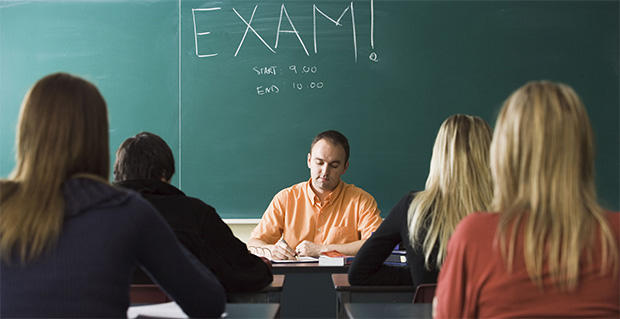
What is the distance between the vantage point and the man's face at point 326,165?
372 cm

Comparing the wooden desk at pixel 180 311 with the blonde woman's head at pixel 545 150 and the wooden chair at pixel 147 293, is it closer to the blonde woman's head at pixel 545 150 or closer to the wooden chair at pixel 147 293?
the wooden chair at pixel 147 293

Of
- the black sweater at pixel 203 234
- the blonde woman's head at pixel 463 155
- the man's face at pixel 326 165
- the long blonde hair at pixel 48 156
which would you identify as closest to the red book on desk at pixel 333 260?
the black sweater at pixel 203 234

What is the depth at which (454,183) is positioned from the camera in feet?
6.69

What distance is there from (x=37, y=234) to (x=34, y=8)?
12.1ft

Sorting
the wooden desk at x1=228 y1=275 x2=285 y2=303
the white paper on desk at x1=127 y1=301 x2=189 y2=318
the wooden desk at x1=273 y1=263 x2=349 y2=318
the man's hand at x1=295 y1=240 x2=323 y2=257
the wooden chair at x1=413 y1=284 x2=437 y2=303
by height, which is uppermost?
the white paper on desk at x1=127 y1=301 x2=189 y2=318

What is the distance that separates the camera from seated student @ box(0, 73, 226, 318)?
44.6 inches

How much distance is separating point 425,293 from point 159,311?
954mm

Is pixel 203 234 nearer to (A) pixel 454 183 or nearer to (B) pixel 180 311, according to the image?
(B) pixel 180 311

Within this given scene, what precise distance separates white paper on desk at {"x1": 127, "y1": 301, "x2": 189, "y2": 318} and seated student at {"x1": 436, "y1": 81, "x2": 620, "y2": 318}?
0.67 m

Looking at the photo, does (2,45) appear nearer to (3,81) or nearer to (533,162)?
(3,81)

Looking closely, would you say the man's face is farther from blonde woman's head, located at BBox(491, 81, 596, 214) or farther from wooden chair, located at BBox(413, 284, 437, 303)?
blonde woman's head, located at BBox(491, 81, 596, 214)

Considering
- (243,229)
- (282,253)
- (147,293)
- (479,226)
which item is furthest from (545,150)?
(243,229)

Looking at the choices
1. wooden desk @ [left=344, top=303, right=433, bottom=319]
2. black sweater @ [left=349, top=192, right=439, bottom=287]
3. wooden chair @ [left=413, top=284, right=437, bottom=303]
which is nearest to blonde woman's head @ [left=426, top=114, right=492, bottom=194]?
black sweater @ [left=349, top=192, right=439, bottom=287]

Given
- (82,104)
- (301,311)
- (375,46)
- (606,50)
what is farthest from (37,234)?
(606,50)
